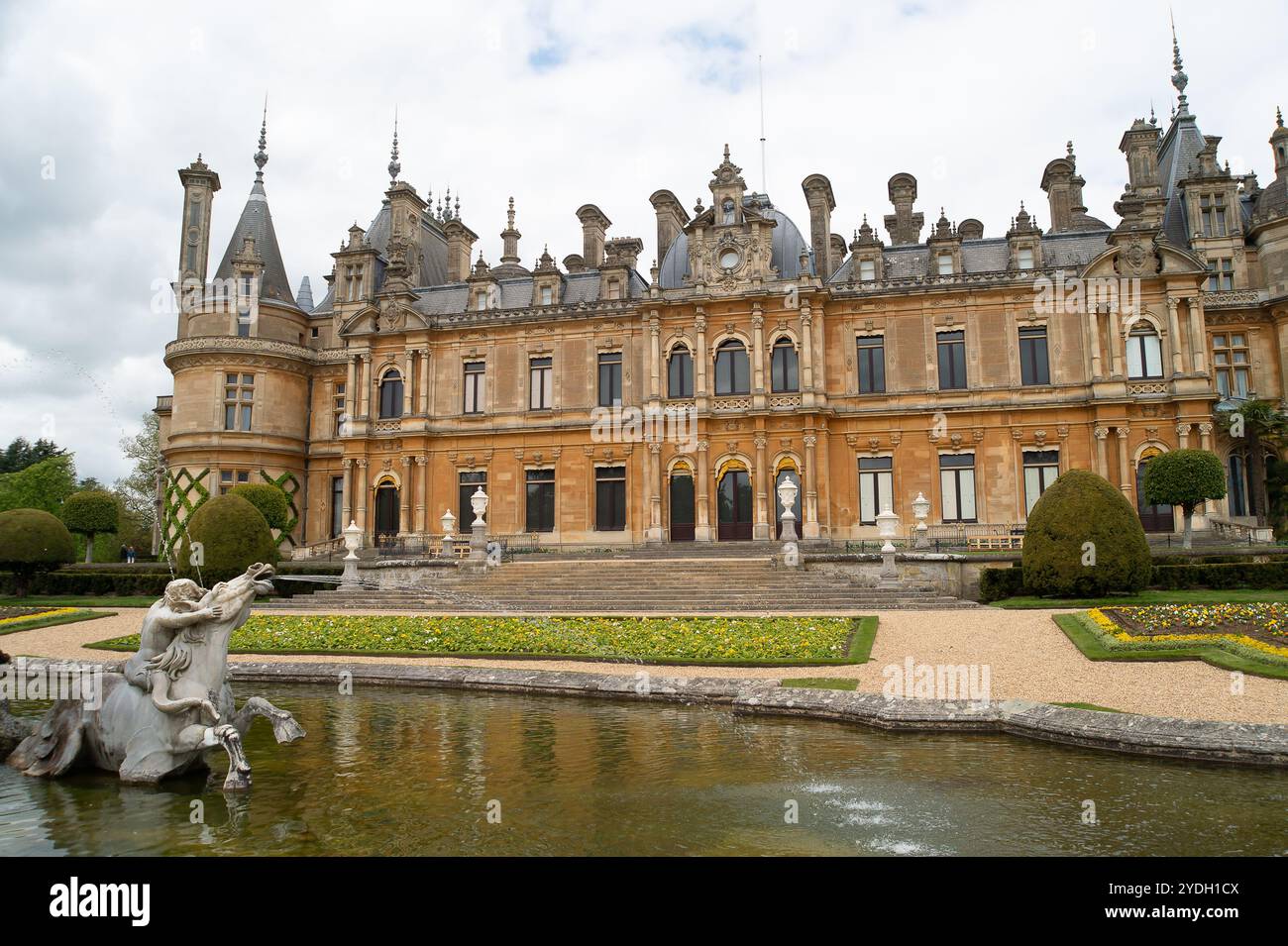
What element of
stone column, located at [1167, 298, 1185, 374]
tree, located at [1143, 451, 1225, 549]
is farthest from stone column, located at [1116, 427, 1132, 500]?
tree, located at [1143, 451, 1225, 549]

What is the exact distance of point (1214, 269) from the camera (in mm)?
32688

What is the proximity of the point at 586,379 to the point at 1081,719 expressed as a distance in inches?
1084

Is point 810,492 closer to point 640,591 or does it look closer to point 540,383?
point 640,591

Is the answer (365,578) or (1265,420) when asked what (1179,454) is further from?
(365,578)

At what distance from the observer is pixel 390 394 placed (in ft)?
120

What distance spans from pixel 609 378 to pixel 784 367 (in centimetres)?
699

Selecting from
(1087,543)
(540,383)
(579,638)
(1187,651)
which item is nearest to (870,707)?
(1187,651)

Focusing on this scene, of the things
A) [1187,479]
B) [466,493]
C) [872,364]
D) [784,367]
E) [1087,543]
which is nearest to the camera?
[1087,543]

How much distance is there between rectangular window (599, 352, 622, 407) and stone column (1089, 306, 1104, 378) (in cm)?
1730

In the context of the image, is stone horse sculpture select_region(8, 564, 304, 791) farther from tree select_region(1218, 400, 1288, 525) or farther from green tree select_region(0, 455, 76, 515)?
green tree select_region(0, 455, 76, 515)

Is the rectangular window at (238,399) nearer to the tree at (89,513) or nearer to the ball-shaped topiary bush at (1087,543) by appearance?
the tree at (89,513)

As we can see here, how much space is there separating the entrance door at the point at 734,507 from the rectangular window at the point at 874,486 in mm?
4171

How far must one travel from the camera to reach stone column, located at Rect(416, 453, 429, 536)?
3516 centimetres
